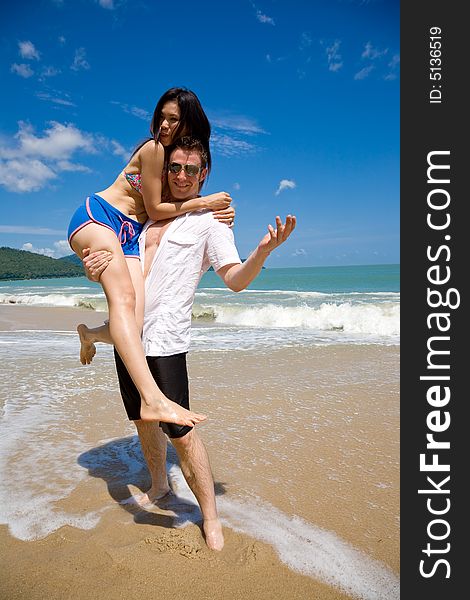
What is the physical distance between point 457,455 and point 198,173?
90.7 inches

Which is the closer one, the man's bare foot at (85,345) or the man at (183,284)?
the man at (183,284)

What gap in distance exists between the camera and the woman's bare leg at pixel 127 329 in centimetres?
240

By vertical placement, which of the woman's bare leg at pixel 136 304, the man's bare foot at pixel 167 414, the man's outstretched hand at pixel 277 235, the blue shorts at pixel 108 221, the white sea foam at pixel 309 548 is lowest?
the white sea foam at pixel 309 548

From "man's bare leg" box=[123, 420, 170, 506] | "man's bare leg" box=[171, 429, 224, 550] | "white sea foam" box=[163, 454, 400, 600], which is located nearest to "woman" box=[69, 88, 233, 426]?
"man's bare leg" box=[171, 429, 224, 550]

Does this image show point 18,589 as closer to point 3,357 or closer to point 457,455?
point 457,455

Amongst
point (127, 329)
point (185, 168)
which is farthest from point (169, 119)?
point (127, 329)

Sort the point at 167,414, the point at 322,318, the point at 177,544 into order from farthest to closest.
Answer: the point at 322,318, the point at 177,544, the point at 167,414

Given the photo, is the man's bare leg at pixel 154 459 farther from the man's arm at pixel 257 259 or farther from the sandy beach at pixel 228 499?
the man's arm at pixel 257 259

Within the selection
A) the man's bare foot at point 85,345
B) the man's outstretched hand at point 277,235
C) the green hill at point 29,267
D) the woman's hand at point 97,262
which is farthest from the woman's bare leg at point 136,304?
the green hill at point 29,267

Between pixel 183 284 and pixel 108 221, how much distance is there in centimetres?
60

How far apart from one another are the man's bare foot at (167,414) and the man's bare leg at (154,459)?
0.83 metres

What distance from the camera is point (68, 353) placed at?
345 inches

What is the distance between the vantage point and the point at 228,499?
3.30 m

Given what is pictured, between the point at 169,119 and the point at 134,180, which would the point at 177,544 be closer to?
the point at 134,180
